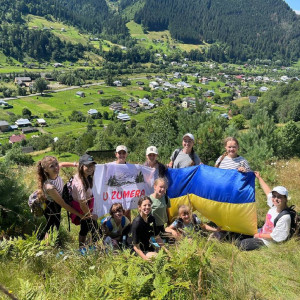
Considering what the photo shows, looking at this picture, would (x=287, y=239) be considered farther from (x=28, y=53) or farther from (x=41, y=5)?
(x=41, y=5)

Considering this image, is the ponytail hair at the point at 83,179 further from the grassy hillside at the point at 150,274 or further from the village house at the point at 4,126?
the village house at the point at 4,126

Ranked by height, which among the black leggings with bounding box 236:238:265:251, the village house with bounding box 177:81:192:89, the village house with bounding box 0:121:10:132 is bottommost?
the village house with bounding box 0:121:10:132

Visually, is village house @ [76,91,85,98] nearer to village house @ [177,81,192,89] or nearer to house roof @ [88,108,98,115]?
house roof @ [88,108,98,115]

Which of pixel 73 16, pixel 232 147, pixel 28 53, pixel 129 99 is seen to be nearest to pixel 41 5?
pixel 73 16

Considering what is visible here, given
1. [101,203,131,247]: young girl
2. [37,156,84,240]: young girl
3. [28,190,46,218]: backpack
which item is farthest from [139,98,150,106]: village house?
[28,190,46,218]: backpack

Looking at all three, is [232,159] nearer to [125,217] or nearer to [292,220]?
[292,220]

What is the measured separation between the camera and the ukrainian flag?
4469 millimetres

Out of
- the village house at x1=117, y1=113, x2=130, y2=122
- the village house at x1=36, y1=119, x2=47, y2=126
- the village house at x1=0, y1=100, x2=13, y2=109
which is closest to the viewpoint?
the village house at x1=36, y1=119, x2=47, y2=126

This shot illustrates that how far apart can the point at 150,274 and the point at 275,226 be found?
2610 mm

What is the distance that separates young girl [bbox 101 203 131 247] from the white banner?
0.66m

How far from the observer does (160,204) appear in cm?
403

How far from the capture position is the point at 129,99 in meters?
97.2

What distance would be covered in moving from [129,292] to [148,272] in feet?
1.06

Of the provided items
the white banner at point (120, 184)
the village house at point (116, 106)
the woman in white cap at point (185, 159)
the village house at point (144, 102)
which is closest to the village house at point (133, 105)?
the village house at point (144, 102)
